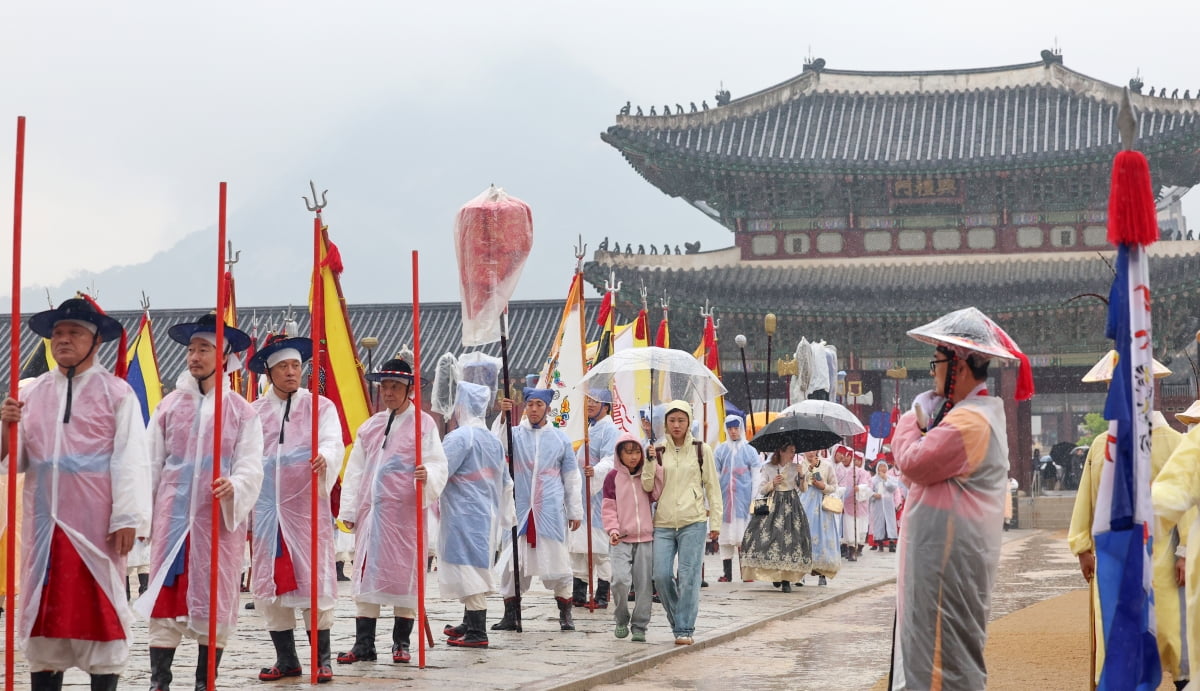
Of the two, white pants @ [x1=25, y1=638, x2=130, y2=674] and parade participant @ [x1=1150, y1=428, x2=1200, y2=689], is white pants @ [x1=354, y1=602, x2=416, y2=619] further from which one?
parade participant @ [x1=1150, y1=428, x2=1200, y2=689]

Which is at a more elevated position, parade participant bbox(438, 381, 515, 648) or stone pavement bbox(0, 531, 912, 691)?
parade participant bbox(438, 381, 515, 648)

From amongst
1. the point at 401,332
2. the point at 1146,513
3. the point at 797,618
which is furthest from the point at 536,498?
the point at 401,332

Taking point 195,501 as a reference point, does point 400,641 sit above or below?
below

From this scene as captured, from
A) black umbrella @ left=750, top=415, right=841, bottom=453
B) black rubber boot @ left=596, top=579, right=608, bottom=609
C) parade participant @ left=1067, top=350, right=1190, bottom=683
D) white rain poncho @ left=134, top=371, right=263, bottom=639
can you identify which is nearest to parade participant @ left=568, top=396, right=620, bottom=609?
black rubber boot @ left=596, top=579, right=608, bottom=609

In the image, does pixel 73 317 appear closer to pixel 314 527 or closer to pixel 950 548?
pixel 314 527

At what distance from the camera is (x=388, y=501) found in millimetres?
9227

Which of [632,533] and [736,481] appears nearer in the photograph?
[632,533]

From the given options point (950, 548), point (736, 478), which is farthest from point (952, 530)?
point (736, 478)

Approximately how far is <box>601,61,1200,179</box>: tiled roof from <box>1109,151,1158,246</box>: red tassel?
2444 cm

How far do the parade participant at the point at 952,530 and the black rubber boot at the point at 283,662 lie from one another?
139 inches

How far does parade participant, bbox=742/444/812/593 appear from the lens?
603 inches

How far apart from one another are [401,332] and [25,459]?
28.4 m

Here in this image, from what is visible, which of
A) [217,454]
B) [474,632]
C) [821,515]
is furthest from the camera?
[821,515]

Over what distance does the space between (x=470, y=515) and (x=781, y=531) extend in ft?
19.6
